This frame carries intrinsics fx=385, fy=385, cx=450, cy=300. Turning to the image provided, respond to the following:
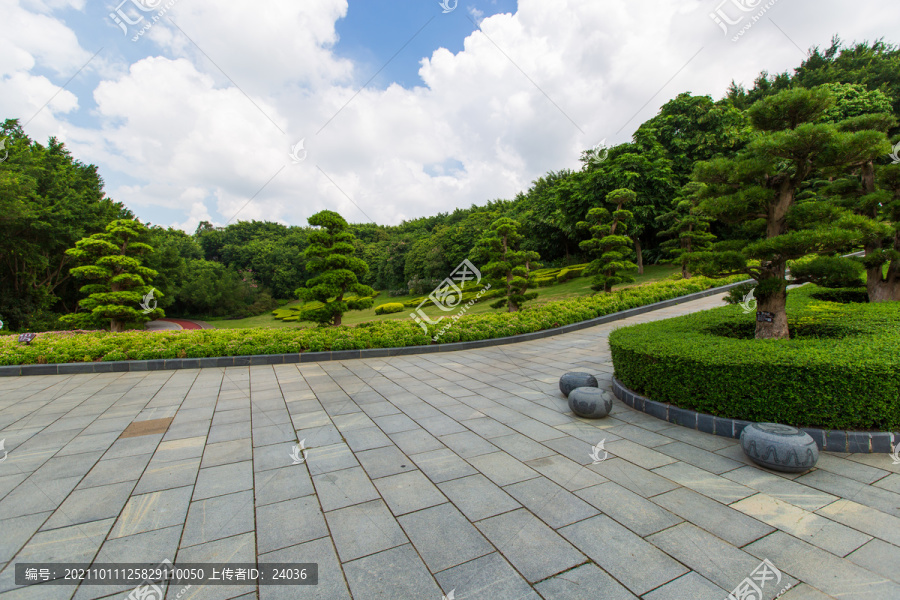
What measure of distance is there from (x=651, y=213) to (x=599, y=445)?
66.1ft

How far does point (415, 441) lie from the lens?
3824 mm

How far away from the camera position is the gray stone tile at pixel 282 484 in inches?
112

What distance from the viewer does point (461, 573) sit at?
2.04m

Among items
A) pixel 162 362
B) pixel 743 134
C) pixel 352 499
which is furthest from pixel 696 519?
pixel 743 134

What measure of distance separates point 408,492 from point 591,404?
2270mm

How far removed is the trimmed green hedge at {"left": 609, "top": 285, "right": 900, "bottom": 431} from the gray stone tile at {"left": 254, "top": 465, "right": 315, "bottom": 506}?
3707 millimetres

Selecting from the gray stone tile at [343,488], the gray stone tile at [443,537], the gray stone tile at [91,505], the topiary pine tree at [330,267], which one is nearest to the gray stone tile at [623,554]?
the gray stone tile at [443,537]

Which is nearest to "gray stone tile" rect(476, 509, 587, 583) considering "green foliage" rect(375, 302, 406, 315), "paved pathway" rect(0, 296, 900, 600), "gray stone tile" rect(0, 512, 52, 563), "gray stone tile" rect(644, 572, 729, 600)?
"paved pathway" rect(0, 296, 900, 600)

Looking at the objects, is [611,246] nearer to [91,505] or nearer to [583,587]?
A: [583,587]

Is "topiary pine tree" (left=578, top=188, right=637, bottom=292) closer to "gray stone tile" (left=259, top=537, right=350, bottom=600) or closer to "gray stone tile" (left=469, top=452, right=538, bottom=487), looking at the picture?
"gray stone tile" (left=469, top=452, right=538, bottom=487)

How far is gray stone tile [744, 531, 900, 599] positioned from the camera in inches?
72.4

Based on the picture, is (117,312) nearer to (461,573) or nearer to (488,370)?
(488,370)

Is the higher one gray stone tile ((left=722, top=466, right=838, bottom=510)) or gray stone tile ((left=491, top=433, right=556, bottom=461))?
gray stone tile ((left=491, top=433, right=556, bottom=461))

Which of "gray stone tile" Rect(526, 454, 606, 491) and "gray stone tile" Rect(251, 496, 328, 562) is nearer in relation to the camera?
"gray stone tile" Rect(251, 496, 328, 562)
